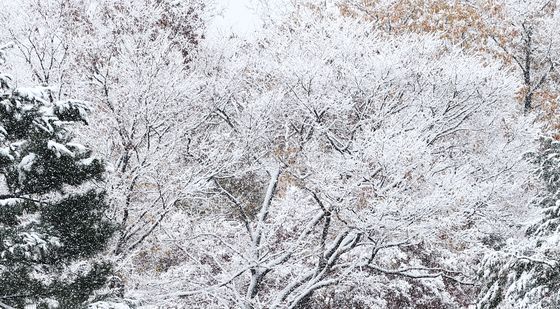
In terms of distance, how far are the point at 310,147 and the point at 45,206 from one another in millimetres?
6695

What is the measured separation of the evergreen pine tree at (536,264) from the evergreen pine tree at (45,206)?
4.67 metres

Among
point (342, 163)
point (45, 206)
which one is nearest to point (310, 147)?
point (342, 163)

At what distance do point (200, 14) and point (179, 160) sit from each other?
10.4ft

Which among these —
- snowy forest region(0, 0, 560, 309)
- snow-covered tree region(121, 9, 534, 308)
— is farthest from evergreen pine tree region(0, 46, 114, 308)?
snow-covered tree region(121, 9, 534, 308)

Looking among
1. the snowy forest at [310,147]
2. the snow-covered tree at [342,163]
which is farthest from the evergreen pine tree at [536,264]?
the snow-covered tree at [342,163]

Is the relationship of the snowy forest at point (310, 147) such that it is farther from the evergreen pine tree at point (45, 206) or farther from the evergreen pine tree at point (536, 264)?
the evergreen pine tree at point (45, 206)

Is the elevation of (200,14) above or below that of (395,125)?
above

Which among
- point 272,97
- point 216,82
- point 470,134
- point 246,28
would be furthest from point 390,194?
point 246,28

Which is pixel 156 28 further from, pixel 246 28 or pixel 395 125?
pixel 395 125

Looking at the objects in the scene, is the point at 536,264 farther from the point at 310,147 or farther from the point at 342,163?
the point at 310,147

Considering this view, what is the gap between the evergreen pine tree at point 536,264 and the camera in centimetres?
667

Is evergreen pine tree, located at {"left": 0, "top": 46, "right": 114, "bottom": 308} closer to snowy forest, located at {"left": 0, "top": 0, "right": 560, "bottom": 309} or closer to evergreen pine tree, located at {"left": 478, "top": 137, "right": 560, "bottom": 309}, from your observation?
snowy forest, located at {"left": 0, "top": 0, "right": 560, "bottom": 309}

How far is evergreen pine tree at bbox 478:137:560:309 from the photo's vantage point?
667 centimetres

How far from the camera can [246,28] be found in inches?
572
